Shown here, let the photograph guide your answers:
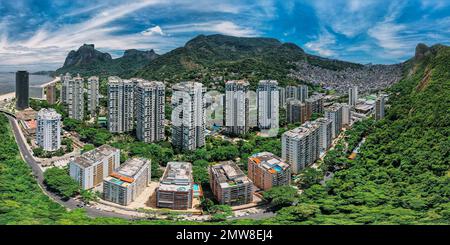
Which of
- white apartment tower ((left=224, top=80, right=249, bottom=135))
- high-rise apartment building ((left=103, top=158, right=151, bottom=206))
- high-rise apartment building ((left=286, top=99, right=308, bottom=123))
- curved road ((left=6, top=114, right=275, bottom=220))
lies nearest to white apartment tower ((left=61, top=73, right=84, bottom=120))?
curved road ((left=6, top=114, right=275, bottom=220))

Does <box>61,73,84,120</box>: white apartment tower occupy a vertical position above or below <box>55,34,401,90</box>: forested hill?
below

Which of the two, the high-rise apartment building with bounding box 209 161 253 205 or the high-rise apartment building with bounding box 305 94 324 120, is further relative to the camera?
the high-rise apartment building with bounding box 305 94 324 120

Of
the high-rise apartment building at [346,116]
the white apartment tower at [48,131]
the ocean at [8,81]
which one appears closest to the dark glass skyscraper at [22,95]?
the ocean at [8,81]

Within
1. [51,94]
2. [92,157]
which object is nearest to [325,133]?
[92,157]

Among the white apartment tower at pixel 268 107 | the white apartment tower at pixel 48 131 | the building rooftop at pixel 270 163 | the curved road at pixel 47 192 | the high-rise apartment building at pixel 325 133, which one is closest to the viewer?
the curved road at pixel 47 192

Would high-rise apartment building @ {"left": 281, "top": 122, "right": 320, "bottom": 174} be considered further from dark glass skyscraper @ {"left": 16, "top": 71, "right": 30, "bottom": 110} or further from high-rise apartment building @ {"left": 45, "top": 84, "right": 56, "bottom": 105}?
high-rise apartment building @ {"left": 45, "top": 84, "right": 56, "bottom": 105}

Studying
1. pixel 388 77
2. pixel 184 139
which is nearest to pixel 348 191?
pixel 184 139

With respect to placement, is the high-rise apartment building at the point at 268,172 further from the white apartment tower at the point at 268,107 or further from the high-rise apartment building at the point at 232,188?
the white apartment tower at the point at 268,107
